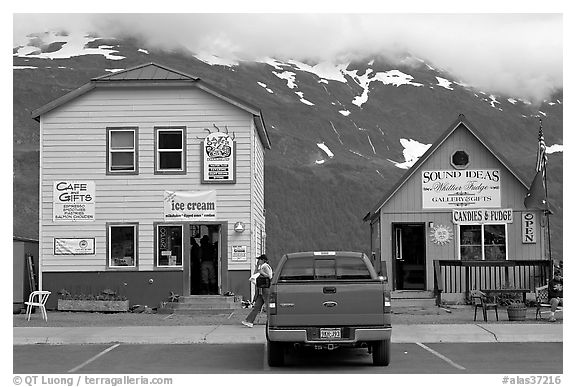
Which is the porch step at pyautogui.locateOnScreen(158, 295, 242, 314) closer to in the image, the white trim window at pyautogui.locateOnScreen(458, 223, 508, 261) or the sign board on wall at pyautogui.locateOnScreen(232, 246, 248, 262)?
the sign board on wall at pyautogui.locateOnScreen(232, 246, 248, 262)

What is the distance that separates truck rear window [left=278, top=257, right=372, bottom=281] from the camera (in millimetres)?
14359

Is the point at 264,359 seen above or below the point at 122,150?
below

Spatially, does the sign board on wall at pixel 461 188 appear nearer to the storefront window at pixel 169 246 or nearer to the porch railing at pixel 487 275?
the porch railing at pixel 487 275

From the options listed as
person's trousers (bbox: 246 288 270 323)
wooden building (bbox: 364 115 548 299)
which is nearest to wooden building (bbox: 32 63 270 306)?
wooden building (bbox: 364 115 548 299)

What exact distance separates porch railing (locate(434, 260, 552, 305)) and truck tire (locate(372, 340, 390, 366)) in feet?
42.8

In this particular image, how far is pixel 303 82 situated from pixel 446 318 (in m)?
121

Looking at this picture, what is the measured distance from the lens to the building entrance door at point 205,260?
2723 centimetres

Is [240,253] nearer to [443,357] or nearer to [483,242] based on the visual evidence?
[483,242]

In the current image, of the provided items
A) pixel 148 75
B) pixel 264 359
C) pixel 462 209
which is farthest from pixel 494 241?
pixel 264 359

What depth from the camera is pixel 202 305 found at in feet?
85.9

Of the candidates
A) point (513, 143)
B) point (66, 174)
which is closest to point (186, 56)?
point (513, 143)

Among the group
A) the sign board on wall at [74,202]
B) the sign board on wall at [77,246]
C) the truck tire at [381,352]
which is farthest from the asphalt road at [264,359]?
the sign board on wall at [74,202]

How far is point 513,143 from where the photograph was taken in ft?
407

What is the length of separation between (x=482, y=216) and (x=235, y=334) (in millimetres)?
11418
